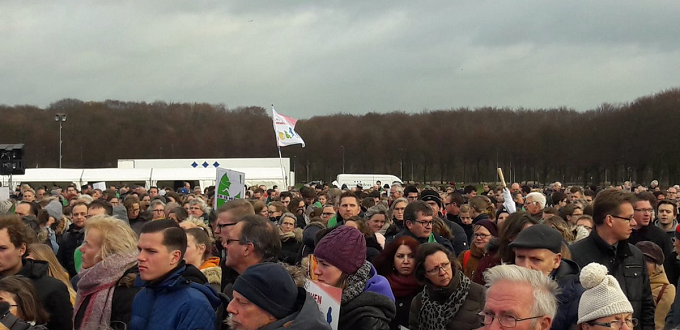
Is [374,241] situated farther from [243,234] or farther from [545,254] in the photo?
[545,254]

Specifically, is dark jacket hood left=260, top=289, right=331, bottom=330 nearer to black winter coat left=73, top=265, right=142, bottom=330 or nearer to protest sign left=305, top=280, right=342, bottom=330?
protest sign left=305, top=280, right=342, bottom=330

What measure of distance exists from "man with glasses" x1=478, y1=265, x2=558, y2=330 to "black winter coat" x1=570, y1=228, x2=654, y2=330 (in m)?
2.30

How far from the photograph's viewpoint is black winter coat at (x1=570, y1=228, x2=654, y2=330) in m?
5.16

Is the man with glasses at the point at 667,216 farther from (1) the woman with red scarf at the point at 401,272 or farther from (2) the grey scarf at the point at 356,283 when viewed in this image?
(2) the grey scarf at the point at 356,283

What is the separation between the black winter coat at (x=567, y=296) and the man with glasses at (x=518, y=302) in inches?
35.4

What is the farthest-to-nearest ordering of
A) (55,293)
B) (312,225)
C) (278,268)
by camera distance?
(312,225) → (55,293) → (278,268)

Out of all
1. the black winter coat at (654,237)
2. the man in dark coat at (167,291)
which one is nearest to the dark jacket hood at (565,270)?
the man in dark coat at (167,291)

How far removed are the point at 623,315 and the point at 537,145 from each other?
9426cm

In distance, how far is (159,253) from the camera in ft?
13.7

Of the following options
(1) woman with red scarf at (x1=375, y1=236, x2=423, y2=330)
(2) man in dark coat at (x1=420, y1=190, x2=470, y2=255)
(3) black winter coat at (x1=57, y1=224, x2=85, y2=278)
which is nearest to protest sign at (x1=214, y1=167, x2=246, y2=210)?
(3) black winter coat at (x1=57, y1=224, x2=85, y2=278)

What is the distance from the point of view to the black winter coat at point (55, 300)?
14.8ft

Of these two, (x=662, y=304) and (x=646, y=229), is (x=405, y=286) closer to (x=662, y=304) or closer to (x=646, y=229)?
(x=662, y=304)

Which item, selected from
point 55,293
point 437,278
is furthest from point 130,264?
point 437,278

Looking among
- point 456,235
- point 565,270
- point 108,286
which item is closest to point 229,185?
point 456,235
